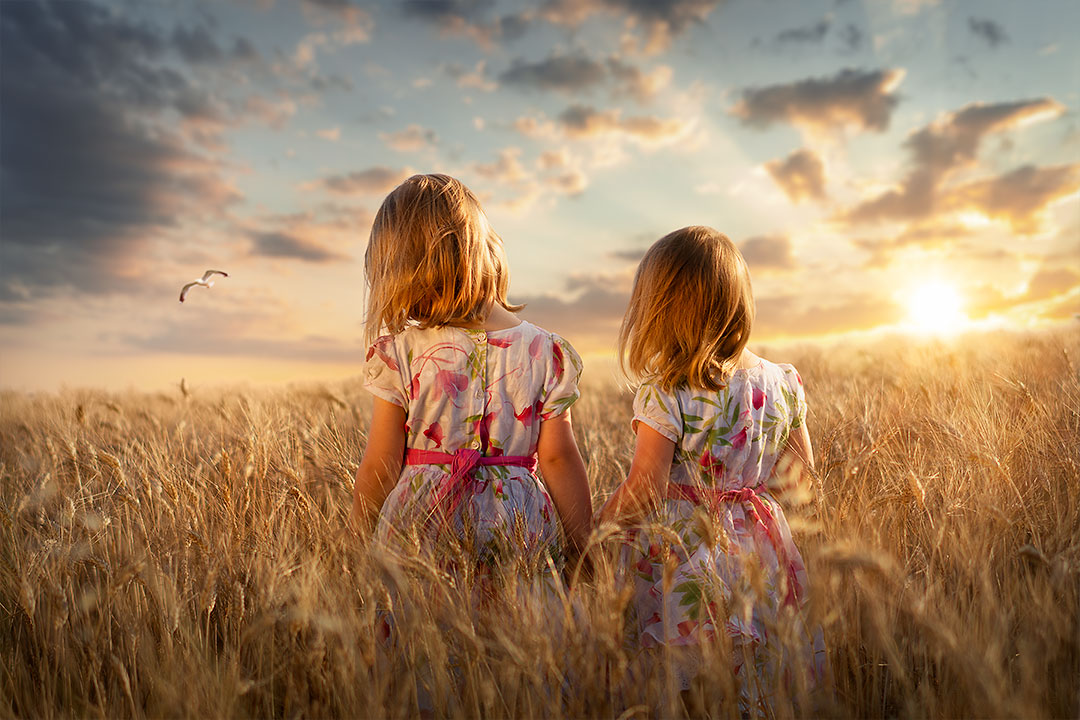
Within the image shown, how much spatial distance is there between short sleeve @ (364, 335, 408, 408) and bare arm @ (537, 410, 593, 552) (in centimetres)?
43

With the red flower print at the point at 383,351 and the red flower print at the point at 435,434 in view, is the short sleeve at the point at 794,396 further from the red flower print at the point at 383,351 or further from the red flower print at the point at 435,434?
the red flower print at the point at 383,351

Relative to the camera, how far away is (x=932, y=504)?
233cm

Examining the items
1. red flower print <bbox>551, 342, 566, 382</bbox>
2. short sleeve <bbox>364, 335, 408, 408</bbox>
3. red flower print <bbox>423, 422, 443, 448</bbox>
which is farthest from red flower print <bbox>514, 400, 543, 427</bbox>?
short sleeve <bbox>364, 335, 408, 408</bbox>

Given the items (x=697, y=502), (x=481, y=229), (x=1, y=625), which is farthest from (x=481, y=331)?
(x=1, y=625)

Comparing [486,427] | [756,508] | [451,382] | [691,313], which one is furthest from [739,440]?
[451,382]

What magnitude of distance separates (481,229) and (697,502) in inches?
38.9

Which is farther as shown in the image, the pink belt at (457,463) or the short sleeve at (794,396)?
the short sleeve at (794,396)

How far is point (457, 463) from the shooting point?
6.10ft

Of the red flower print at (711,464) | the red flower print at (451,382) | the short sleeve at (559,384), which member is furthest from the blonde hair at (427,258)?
the red flower print at (711,464)

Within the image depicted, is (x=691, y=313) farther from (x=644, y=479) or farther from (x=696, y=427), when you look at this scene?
(x=644, y=479)

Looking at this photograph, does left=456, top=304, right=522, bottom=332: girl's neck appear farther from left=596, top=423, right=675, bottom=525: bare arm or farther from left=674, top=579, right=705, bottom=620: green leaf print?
left=674, top=579, right=705, bottom=620: green leaf print

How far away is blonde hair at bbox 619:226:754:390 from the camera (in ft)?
6.25

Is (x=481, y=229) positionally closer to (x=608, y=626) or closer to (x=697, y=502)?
(x=697, y=502)

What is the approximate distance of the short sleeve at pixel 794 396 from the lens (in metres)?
2.05
